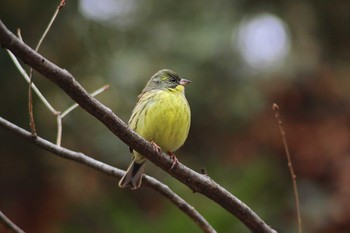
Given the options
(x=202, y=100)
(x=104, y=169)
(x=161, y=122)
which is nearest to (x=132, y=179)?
(x=161, y=122)

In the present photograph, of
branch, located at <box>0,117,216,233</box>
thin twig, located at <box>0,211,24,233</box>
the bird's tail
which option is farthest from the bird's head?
thin twig, located at <box>0,211,24,233</box>

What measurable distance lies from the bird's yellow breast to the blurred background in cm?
138

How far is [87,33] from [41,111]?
136cm

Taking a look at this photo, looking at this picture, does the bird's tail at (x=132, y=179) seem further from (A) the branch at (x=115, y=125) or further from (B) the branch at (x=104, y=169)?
(A) the branch at (x=115, y=125)

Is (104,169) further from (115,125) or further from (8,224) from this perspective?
(115,125)

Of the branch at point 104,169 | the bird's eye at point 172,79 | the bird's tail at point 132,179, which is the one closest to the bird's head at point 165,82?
the bird's eye at point 172,79

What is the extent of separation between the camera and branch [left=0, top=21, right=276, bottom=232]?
80.7 inches

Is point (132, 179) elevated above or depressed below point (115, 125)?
above

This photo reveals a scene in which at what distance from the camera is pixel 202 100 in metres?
6.71

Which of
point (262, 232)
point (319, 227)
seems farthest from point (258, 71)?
point (262, 232)

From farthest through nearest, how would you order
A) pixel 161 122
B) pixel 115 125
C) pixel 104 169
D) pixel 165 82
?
pixel 165 82 < pixel 161 122 < pixel 104 169 < pixel 115 125

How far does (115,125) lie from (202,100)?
431 centimetres

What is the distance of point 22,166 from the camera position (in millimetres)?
6367

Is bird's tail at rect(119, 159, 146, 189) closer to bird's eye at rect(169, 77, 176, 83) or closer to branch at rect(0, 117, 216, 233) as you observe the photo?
branch at rect(0, 117, 216, 233)
